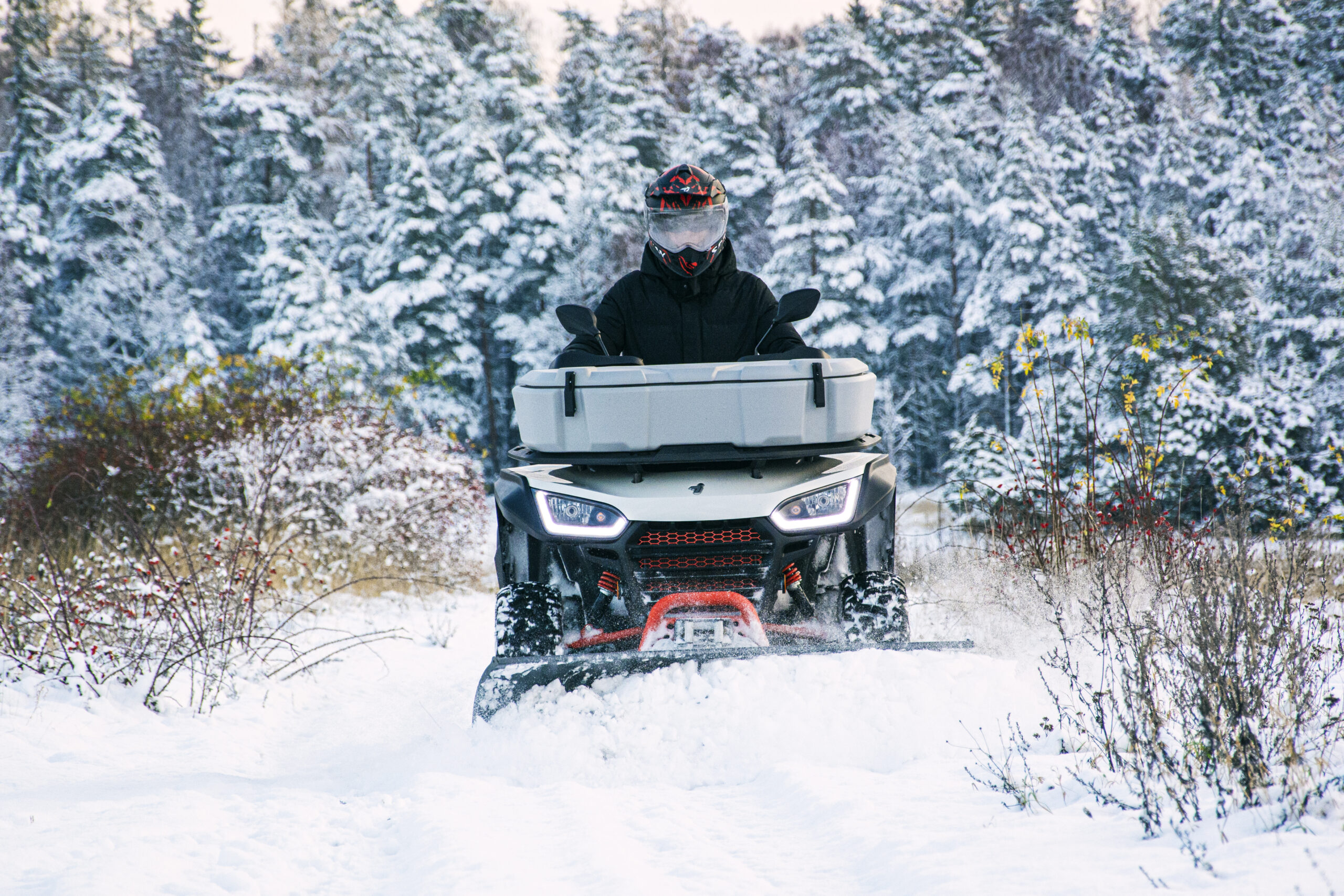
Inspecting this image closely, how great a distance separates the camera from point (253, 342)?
2395 cm

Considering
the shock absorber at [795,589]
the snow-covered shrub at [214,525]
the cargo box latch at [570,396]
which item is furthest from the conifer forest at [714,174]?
the cargo box latch at [570,396]

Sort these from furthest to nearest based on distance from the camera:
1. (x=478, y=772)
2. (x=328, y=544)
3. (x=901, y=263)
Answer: (x=901, y=263)
(x=328, y=544)
(x=478, y=772)

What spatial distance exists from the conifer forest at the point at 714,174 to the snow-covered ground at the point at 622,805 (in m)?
16.5

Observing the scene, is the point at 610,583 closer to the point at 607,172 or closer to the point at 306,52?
the point at 607,172

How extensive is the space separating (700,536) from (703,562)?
0.35 ft

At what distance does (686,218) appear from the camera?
171 inches

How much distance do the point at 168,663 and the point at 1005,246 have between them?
22.6 meters

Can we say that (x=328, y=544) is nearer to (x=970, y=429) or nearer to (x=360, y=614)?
(x=360, y=614)

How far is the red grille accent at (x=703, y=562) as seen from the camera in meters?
3.42

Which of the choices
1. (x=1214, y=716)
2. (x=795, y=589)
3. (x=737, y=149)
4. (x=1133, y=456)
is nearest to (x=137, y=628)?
(x=795, y=589)

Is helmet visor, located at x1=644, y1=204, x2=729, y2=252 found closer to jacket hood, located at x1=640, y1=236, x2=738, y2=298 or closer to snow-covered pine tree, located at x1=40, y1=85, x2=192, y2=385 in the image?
jacket hood, located at x1=640, y1=236, x2=738, y2=298

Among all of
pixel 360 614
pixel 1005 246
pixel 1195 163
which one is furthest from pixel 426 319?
pixel 1195 163

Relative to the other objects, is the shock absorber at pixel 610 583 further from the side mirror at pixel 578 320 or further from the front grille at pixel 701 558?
the side mirror at pixel 578 320

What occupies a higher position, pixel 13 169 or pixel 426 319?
pixel 13 169
